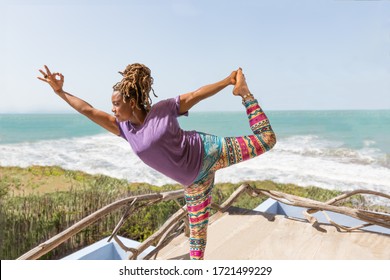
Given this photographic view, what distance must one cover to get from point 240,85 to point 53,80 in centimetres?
61

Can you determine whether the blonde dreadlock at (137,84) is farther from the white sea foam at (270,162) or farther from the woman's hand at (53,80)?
the white sea foam at (270,162)

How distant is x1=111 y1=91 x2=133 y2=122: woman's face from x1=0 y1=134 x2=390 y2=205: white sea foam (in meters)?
10.7

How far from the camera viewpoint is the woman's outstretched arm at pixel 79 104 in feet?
3.83

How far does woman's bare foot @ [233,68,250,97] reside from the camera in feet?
3.79

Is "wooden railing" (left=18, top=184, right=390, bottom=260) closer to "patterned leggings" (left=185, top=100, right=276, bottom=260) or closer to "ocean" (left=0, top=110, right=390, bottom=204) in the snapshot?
"patterned leggings" (left=185, top=100, right=276, bottom=260)

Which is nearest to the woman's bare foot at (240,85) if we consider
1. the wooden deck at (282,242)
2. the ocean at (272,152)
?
the wooden deck at (282,242)

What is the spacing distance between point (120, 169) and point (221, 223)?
1341cm

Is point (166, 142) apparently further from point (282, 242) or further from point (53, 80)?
point (282, 242)

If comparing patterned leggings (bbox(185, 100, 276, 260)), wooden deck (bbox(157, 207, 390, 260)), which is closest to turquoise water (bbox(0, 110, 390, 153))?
wooden deck (bbox(157, 207, 390, 260))

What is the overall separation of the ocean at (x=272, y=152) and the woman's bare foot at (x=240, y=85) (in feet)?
12.4

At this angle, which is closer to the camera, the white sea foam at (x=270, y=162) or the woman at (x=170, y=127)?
the woman at (x=170, y=127)

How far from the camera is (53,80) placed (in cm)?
118

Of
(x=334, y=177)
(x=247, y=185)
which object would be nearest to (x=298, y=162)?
(x=334, y=177)

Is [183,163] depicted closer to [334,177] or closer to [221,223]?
[221,223]
